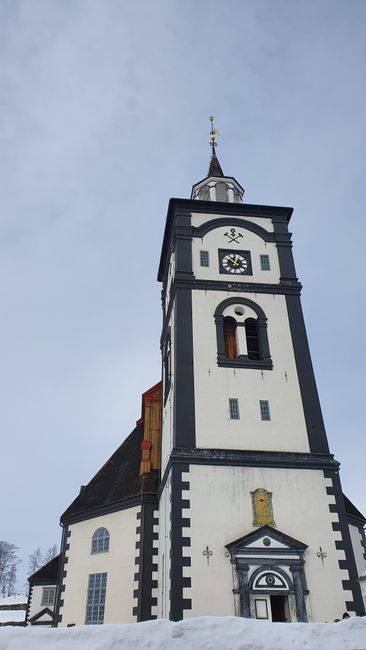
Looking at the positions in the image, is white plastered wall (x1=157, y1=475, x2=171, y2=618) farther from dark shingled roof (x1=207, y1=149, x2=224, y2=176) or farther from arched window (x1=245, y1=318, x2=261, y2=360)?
dark shingled roof (x1=207, y1=149, x2=224, y2=176)

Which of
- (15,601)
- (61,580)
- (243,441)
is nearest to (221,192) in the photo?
(243,441)

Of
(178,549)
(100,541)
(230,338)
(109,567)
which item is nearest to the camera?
(178,549)

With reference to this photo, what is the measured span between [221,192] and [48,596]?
84.4 ft

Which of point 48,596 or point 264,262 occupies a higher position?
point 264,262

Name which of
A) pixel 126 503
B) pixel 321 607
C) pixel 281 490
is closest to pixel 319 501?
pixel 281 490

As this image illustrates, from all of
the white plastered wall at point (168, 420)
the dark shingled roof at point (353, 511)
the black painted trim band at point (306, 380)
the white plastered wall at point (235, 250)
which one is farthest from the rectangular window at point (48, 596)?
the white plastered wall at point (235, 250)

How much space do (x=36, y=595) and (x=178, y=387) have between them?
62.1ft

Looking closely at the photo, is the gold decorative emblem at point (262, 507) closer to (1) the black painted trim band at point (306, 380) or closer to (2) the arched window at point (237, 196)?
(1) the black painted trim band at point (306, 380)

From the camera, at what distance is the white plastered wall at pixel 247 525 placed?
17406 millimetres

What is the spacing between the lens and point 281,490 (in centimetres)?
1955

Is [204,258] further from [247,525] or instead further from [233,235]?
[247,525]

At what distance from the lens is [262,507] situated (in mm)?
19094

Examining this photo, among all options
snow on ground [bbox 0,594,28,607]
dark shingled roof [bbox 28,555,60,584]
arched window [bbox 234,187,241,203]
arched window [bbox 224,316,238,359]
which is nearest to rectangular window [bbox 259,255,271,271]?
arched window [bbox 224,316,238,359]

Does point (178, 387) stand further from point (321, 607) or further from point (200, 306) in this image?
point (321, 607)
